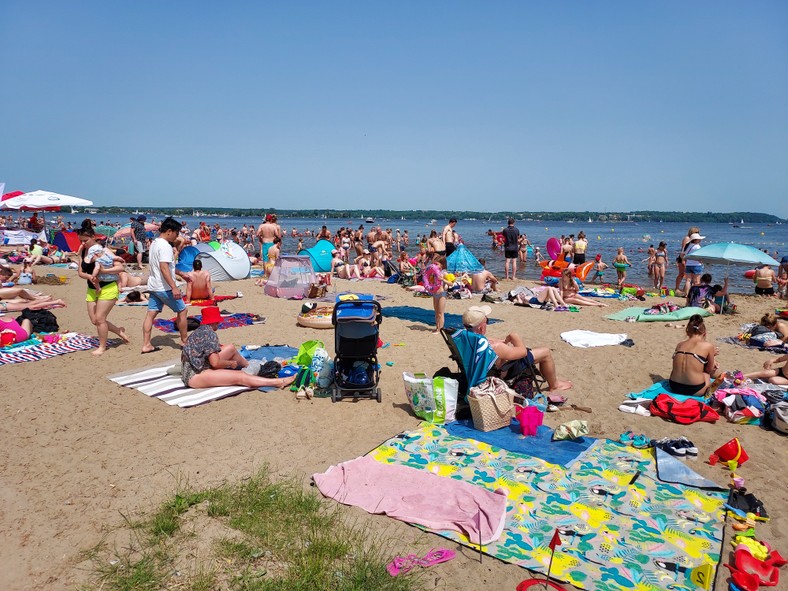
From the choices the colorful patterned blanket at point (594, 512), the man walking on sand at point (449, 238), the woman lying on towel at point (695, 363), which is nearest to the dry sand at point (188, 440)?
the colorful patterned blanket at point (594, 512)

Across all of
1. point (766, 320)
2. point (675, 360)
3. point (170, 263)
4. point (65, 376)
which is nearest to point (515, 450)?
point (675, 360)

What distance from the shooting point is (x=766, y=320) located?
793cm

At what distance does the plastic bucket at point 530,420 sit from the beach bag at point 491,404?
201 mm

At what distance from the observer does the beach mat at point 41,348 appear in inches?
265

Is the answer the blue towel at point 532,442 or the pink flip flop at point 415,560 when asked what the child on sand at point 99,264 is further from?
the pink flip flop at point 415,560

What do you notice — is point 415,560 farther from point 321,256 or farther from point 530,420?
point 321,256

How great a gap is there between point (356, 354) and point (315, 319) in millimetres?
3515

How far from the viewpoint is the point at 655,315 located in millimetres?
10047

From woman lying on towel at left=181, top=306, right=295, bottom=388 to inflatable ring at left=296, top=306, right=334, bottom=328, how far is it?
296cm

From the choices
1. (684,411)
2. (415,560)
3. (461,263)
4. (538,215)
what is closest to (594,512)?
(415,560)

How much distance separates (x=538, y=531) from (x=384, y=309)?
7505 mm

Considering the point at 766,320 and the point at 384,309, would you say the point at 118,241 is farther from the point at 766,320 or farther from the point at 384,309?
the point at 766,320

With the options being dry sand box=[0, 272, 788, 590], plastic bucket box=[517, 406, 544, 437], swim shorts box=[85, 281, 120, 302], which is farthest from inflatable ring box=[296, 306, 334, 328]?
plastic bucket box=[517, 406, 544, 437]

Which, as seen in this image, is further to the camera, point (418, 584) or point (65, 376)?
point (65, 376)
